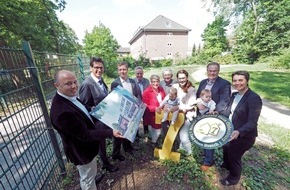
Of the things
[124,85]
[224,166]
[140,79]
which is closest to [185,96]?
[124,85]

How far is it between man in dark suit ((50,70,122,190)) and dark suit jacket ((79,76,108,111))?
80 cm

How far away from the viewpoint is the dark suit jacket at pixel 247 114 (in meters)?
2.29

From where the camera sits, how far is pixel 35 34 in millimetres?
12172

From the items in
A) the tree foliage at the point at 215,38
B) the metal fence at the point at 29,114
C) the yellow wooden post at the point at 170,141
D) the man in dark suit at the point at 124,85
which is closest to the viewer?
the metal fence at the point at 29,114

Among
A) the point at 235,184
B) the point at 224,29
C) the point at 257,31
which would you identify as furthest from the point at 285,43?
the point at 235,184

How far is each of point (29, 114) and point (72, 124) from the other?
930 millimetres

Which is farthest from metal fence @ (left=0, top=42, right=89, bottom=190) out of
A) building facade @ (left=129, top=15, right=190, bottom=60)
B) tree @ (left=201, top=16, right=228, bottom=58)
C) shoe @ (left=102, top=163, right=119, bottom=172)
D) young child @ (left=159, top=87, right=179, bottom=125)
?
tree @ (left=201, top=16, right=228, bottom=58)

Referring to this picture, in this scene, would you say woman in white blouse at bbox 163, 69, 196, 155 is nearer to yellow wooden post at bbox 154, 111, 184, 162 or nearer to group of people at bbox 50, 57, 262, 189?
group of people at bbox 50, 57, 262, 189

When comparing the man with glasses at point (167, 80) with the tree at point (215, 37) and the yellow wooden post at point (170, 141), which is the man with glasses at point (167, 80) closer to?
the yellow wooden post at point (170, 141)

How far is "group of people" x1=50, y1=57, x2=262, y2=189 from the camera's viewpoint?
1.97m

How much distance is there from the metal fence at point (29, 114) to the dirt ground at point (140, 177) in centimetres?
60

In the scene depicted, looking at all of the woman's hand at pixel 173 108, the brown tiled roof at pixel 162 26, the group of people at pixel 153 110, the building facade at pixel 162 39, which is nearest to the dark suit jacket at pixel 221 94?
the group of people at pixel 153 110

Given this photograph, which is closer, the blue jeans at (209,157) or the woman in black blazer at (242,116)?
the woman in black blazer at (242,116)

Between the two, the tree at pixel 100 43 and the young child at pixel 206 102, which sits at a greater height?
the tree at pixel 100 43
